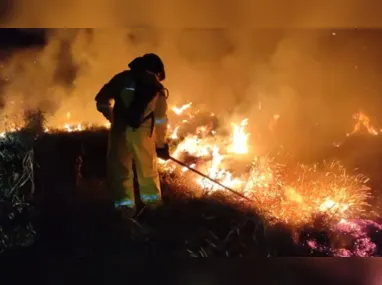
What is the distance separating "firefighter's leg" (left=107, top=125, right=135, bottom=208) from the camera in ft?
10.8

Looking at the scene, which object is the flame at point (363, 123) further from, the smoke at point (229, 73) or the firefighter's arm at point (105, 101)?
the firefighter's arm at point (105, 101)

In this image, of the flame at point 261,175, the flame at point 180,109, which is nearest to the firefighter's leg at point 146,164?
the flame at point 261,175

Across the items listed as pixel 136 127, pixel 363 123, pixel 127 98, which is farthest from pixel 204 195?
pixel 363 123

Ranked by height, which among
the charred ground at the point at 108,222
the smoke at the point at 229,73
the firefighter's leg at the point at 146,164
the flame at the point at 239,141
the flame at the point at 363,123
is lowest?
the charred ground at the point at 108,222

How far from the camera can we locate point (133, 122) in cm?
323

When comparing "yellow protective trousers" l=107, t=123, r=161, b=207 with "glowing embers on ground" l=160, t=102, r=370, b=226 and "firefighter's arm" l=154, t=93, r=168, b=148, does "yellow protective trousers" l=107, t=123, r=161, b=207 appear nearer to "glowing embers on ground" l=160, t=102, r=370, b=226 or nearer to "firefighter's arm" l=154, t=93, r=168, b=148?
"firefighter's arm" l=154, t=93, r=168, b=148

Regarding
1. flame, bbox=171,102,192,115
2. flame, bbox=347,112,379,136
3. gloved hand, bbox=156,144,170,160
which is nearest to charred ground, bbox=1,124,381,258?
gloved hand, bbox=156,144,170,160

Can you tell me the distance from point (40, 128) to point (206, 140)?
1.10 m

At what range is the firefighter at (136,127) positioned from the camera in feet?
10.6

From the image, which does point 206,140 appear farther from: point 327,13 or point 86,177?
point 327,13

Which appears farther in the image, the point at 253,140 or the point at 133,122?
the point at 253,140

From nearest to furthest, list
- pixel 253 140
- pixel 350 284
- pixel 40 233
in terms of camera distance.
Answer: pixel 350 284 < pixel 40 233 < pixel 253 140

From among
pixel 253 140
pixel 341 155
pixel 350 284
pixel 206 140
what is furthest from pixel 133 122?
pixel 350 284

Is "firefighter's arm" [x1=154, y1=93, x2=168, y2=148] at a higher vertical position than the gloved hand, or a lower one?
higher
